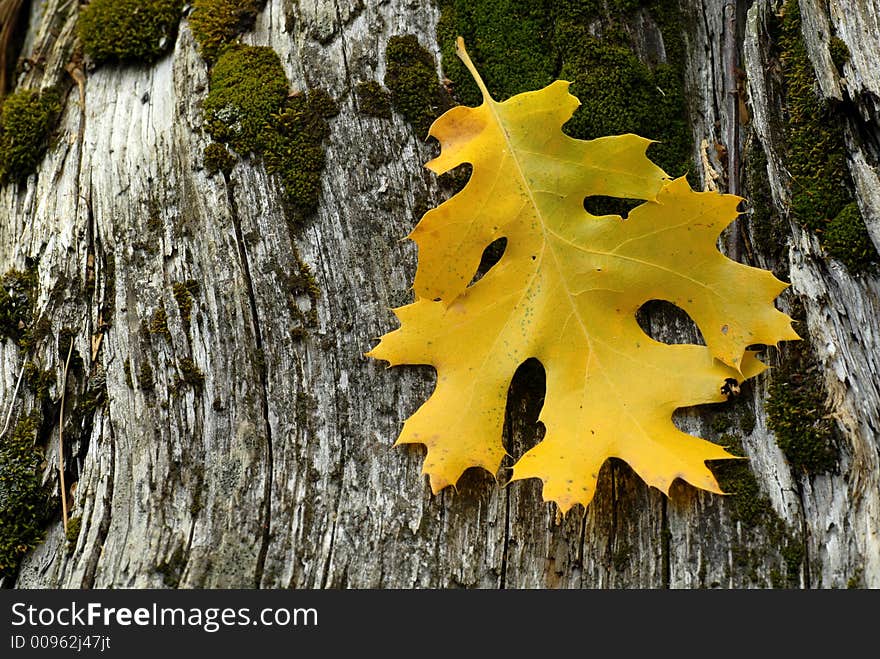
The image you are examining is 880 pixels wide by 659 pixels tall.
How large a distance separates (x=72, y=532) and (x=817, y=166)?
256 centimetres

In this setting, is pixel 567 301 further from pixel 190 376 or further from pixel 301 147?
pixel 190 376

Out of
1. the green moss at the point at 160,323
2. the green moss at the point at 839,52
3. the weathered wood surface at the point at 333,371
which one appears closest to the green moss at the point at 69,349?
the weathered wood surface at the point at 333,371

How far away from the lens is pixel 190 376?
2391 millimetres

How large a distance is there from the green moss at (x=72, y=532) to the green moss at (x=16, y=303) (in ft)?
2.31

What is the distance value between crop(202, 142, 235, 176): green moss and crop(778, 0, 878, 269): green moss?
6.18 ft

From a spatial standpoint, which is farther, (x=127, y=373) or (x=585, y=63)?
(x=585, y=63)

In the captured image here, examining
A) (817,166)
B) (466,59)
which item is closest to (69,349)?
(466,59)

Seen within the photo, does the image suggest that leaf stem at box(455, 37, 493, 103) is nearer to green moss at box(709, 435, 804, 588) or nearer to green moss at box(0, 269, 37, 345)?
green moss at box(709, 435, 804, 588)

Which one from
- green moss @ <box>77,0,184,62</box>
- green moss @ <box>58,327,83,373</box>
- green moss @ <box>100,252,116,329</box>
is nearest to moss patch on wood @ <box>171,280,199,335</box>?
green moss @ <box>100,252,116,329</box>

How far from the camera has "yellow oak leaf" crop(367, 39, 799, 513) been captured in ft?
6.86

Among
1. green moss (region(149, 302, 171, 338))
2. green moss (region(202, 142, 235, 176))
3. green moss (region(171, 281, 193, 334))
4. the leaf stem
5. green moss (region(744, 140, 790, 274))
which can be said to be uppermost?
the leaf stem

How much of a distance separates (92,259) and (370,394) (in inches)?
45.0

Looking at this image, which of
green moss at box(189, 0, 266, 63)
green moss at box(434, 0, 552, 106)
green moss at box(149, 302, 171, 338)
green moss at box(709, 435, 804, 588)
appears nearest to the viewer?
green moss at box(709, 435, 804, 588)

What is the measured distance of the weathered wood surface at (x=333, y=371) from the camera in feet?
6.88
